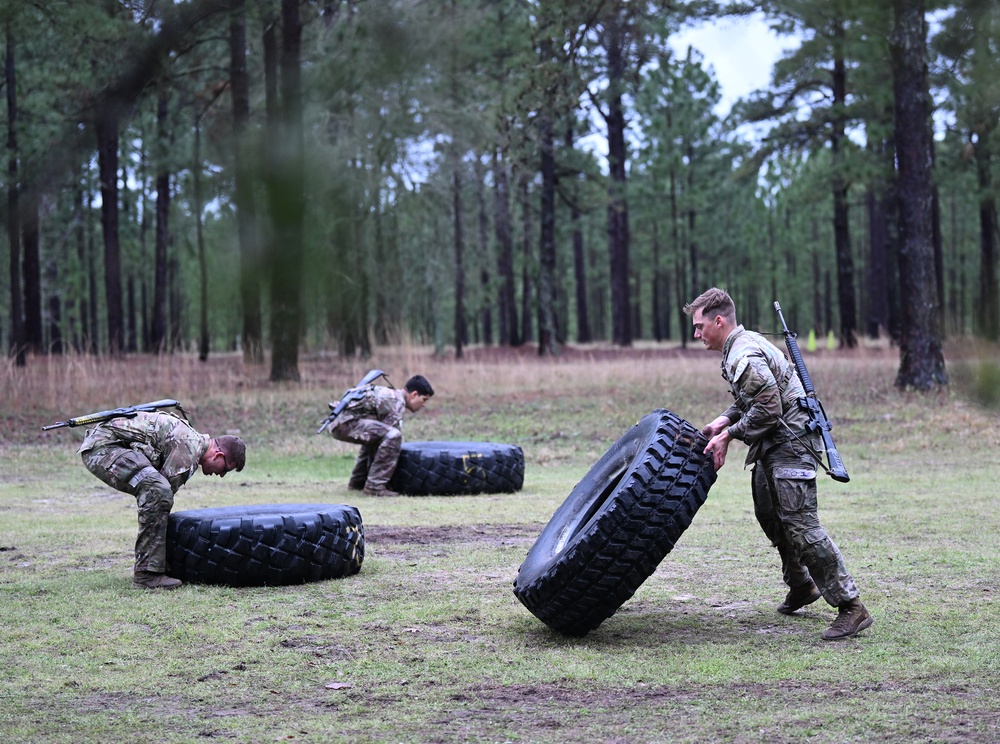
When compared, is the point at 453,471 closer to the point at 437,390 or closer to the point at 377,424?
the point at 377,424

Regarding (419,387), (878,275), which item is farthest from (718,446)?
(878,275)

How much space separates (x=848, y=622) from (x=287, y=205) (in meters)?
5.08

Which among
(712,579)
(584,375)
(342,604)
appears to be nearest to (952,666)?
(712,579)

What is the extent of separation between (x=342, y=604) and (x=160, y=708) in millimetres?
2146

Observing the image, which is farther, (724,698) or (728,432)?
(728,432)

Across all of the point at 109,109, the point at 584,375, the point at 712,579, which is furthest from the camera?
the point at 584,375

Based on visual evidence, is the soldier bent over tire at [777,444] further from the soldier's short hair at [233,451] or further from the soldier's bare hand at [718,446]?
the soldier's short hair at [233,451]

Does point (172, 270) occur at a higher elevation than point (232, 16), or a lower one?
higher

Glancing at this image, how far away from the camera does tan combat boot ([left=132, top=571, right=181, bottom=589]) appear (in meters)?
7.24

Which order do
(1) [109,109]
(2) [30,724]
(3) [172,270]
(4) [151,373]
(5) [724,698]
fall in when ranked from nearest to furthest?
(1) [109,109], (2) [30,724], (5) [724,698], (4) [151,373], (3) [172,270]

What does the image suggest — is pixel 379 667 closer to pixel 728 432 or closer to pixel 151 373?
pixel 728 432

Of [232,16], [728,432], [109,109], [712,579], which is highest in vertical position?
[232,16]

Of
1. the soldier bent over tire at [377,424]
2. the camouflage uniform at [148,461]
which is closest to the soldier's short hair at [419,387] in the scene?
the soldier bent over tire at [377,424]

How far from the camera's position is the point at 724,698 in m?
4.85
